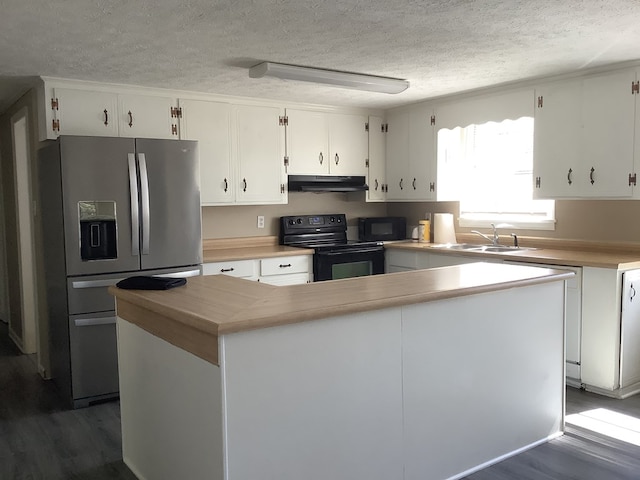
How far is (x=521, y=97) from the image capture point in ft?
14.3

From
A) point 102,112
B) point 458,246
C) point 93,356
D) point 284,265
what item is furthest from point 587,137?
point 93,356

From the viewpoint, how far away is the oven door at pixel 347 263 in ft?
15.9

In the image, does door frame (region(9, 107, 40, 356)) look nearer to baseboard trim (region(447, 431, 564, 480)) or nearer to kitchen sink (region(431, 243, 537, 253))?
kitchen sink (region(431, 243, 537, 253))

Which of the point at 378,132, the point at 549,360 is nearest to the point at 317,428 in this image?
the point at 549,360

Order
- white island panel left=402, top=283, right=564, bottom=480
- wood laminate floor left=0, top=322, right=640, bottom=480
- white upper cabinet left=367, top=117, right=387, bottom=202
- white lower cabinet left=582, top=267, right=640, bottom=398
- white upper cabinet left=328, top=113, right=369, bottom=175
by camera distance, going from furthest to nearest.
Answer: white upper cabinet left=367, top=117, right=387, bottom=202
white upper cabinet left=328, top=113, right=369, bottom=175
white lower cabinet left=582, top=267, right=640, bottom=398
wood laminate floor left=0, top=322, right=640, bottom=480
white island panel left=402, top=283, right=564, bottom=480

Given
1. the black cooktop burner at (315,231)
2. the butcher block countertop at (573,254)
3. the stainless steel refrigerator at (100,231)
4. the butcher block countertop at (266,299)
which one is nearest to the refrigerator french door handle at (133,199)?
the stainless steel refrigerator at (100,231)

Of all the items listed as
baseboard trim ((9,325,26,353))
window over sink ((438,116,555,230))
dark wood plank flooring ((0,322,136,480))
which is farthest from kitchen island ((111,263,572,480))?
baseboard trim ((9,325,26,353))

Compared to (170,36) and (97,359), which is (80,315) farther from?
(170,36)

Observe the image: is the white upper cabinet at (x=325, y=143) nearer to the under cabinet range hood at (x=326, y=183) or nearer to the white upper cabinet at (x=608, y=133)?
the under cabinet range hood at (x=326, y=183)

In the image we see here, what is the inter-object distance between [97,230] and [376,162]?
2875mm

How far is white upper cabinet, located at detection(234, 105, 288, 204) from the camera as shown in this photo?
4801mm

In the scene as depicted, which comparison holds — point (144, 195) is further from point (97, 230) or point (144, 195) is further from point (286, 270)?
point (286, 270)

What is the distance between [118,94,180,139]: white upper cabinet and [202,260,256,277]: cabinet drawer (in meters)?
1.05

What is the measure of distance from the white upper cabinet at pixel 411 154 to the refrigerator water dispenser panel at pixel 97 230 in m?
2.80
